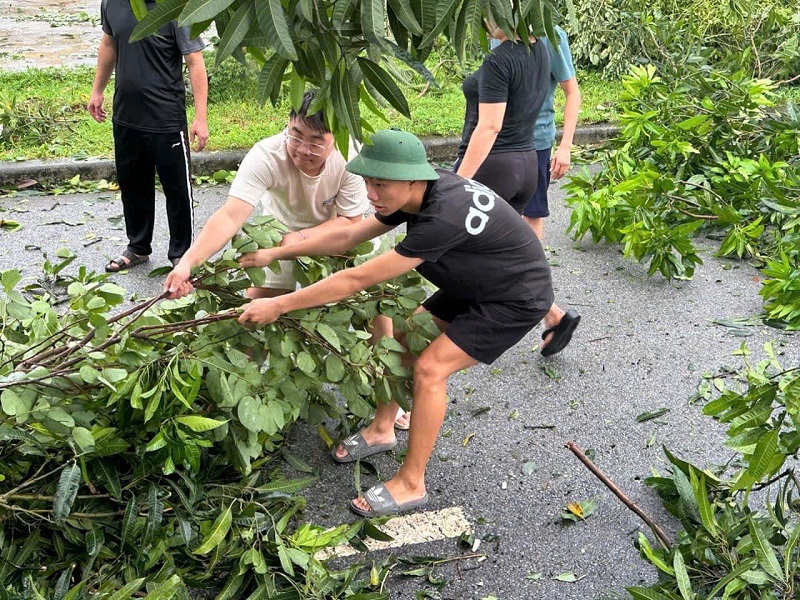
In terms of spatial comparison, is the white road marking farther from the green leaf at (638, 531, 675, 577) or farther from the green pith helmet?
the green pith helmet

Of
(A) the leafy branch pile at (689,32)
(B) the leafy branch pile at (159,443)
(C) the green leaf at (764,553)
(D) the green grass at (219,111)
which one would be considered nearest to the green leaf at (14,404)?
(B) the leafy branch pile at (159,443)

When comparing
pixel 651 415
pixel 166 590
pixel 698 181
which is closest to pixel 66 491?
pixel 166 590

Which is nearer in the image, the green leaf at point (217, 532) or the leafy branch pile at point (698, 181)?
the green leaf at point (217, 532)

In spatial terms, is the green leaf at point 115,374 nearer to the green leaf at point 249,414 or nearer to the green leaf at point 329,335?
the green leaf at point 249,414

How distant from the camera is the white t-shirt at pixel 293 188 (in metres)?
3.85

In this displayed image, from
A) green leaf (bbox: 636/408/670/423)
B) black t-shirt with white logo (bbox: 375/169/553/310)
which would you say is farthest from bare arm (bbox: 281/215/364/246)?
green leaf (bbox: 636/408/670/423)

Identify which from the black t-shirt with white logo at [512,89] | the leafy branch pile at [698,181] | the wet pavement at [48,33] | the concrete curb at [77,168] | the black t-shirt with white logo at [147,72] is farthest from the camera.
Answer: the wet pavement at [48,33]

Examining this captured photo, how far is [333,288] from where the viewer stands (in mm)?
3361

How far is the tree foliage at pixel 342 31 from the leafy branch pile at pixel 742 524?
1383mm

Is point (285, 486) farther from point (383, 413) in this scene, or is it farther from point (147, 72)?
point (147, 72)

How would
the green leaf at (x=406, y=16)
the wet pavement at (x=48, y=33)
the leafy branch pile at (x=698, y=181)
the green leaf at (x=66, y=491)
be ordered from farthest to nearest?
the wet pavement at (x=48, y=33) → the leafy branch pile at (x=698, y=181) → the green leaf at (x=66, y=491) → the green leaf at (x=406, y=16)

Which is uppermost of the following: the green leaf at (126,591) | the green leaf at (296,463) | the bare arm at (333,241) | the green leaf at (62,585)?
the bare arm at (333,241)

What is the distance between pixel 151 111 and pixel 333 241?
7.29 feet

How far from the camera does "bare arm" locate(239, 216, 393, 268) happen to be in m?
3.69
